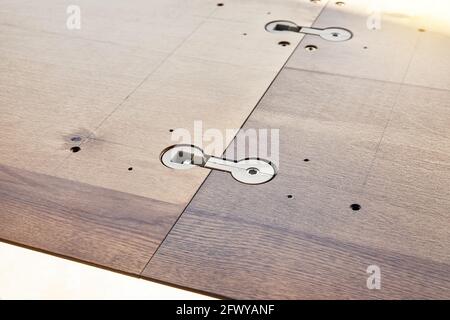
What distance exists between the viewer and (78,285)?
5.17 feet

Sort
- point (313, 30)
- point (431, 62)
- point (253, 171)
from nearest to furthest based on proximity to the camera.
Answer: point (253, 171) → point (431, 62) → point (313, 30)

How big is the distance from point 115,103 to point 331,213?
859 mm

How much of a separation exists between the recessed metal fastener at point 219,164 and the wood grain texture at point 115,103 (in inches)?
1.5

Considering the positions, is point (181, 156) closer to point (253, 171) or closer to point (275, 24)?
point (253, 171)

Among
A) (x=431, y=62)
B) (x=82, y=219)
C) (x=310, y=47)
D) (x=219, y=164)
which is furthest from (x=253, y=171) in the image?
(x=431, y=62)

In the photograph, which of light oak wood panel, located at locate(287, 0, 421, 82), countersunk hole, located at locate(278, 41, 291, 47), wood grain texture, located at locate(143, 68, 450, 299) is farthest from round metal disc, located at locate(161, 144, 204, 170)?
countersunk hole, located at locate(278, 41, 291, 47)

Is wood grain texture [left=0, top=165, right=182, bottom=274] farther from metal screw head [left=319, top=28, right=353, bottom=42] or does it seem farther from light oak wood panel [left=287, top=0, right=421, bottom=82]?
metal screw head [left=319, top=28, right=353, bottom=42]

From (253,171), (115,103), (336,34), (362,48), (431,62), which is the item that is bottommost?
(253,171)

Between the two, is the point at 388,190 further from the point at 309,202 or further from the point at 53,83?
the point at 53,83

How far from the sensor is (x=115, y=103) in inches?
88.6

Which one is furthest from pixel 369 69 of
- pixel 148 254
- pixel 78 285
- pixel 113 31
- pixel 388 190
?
pixel 78 285

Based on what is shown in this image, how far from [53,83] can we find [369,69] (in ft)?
3.67

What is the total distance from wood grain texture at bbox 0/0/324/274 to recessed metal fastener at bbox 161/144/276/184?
0.04 m

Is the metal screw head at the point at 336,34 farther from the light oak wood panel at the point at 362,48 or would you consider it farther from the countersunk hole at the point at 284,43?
the countersunk hole at the point at 284,43
